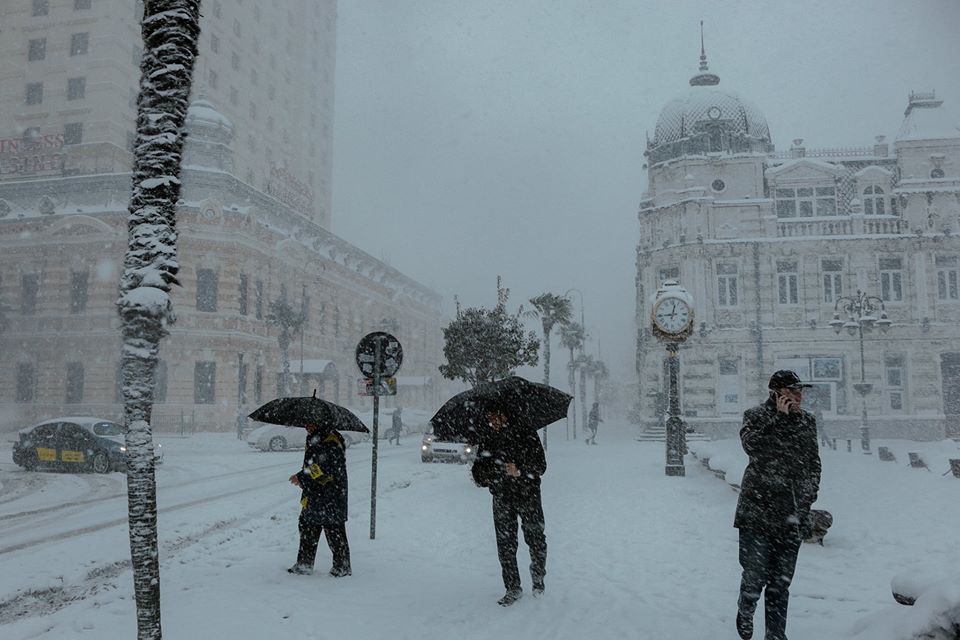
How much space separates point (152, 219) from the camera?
4977mm

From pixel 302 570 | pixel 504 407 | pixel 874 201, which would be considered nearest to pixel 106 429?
pixel 302 570

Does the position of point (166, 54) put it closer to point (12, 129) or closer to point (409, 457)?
point (409, 457)

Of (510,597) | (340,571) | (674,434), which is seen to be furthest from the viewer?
(674,434)

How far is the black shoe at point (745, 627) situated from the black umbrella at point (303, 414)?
4.04 metres

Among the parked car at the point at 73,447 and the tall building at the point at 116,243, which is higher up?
the tall building at the point at 116,243

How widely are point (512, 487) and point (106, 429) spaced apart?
56.5 ft

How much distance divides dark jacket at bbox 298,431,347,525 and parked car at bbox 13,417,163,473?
13633mm

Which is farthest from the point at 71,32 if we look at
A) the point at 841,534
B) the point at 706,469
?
the point at 841,534

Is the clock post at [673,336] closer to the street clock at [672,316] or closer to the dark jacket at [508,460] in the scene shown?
the street clock at [672,316]

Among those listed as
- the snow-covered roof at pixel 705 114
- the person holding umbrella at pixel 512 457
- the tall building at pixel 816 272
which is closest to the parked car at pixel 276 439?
the tall building at pixel 816 272

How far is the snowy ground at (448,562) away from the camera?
5.89 metres

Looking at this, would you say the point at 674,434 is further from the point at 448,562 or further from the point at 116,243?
the point at 116,243

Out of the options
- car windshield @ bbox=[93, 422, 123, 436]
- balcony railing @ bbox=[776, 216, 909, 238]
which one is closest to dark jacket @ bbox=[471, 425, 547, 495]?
car windshield @ bbox=[93, 422, 123, 436]

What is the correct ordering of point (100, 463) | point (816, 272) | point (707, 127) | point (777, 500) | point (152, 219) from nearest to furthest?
point (152, 219), point (777, 500), point (100, 463), point (816, 272), point (707, 127)
